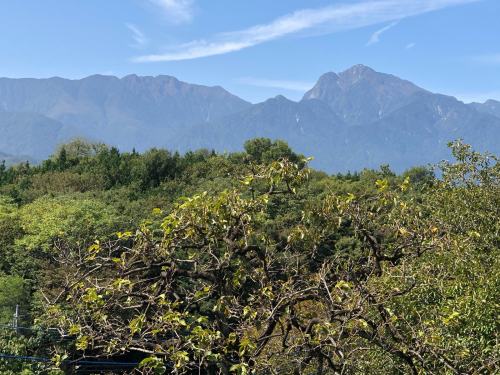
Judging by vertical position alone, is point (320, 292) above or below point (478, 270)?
above

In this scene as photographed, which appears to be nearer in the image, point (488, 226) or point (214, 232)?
point (214, 232)

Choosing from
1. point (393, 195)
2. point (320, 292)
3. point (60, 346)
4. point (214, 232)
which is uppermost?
point (393, 195)

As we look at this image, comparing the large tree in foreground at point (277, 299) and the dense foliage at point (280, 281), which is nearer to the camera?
the large tree in foreground at point (277, 299)

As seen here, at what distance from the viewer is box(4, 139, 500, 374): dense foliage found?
477 centimetres

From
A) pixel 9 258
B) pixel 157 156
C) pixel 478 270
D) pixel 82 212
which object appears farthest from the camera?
pixel 157 156

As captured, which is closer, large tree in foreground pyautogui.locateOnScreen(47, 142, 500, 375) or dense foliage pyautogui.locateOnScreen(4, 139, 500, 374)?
large tree in foreground pyautogui.locateOnScreen(47, 142, 500, 375)

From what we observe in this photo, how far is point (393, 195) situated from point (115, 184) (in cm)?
3994

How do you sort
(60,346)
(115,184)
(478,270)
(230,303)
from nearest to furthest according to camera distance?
(230,303) → (478,270) → (60,346) → (115,184)

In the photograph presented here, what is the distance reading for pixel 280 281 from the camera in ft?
19.4

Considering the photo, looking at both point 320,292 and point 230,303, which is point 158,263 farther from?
point 320,292

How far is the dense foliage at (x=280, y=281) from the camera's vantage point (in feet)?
15.6

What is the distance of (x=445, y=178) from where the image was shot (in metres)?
13.4

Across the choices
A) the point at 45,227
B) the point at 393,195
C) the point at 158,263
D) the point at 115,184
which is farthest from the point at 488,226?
the point at 115,184

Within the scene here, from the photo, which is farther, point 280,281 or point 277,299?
point 280,281
